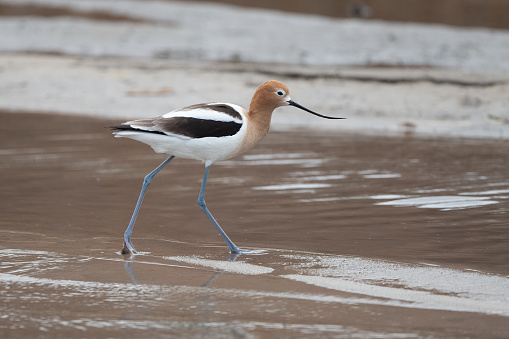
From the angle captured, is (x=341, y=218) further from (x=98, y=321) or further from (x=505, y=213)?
(x=98, y=321)

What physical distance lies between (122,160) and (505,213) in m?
4.00

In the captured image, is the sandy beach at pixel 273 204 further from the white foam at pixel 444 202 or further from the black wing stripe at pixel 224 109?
the black wing stripe at pixel 224 109

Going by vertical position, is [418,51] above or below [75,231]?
above

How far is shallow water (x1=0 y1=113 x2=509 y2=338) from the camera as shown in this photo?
4.33 metres

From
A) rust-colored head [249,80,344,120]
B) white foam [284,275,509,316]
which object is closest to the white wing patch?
rust-colored head [249,80,344,120]

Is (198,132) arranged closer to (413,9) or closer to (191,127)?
(191,127)

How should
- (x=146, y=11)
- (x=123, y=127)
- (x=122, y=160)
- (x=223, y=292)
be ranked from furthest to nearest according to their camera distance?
(x=146, y=11) < (x=122, y=160) < (x=123, y=127) < (x=223, y=292)

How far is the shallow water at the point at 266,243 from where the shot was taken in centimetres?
433

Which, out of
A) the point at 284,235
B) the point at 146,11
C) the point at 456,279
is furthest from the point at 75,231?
the point at 146,11

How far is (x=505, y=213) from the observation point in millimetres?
6531

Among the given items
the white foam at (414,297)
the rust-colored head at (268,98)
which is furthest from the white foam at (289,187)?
the white foam at (414,297)

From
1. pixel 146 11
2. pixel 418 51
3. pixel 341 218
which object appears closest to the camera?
pixel 341 218

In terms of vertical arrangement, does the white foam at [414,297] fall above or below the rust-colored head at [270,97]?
below

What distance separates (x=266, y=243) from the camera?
19.2 feet
